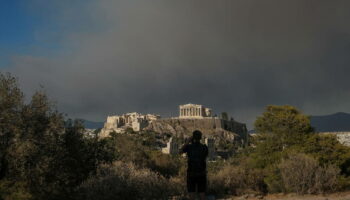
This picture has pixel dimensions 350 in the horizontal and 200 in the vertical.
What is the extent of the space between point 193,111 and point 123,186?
176 m

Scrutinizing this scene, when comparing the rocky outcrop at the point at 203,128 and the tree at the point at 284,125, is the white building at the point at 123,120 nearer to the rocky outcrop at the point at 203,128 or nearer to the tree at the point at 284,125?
the rocky outcrop at the point at 203,128

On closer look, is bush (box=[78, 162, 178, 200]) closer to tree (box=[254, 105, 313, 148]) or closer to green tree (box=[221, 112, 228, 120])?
tree (box=[254, 105, 313, 148])

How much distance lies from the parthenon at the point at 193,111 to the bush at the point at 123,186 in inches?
6708

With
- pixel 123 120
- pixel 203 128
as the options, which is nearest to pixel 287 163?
pixel 203 128

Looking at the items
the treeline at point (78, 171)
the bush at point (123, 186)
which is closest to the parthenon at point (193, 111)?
the treeline at point (78, 171)

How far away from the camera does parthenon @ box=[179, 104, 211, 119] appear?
189 meters

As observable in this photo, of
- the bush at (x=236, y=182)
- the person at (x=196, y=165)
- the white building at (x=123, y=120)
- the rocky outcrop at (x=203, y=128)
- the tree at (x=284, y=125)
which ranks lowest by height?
the bush at (x=236, y=182)

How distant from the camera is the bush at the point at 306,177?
60.9ft

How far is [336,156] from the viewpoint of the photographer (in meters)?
25.3

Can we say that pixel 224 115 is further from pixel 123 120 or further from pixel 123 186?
pixel 123 186

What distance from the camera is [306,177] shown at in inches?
734

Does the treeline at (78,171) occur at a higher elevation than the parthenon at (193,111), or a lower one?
lower

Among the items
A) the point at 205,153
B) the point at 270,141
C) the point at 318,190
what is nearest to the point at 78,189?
the point at 205,153

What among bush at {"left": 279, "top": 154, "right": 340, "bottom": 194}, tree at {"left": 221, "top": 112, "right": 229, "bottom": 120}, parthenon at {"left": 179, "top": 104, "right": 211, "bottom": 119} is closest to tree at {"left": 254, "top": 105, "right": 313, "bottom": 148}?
bush at {"left": 279, "top": 154, "right": 340, "bottom": 194}
